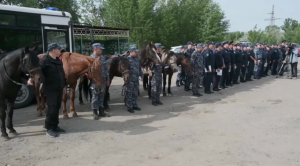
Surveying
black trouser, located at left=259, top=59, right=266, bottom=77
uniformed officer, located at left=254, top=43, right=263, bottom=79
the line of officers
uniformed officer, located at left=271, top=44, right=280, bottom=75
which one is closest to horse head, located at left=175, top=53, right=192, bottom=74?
the line of officers

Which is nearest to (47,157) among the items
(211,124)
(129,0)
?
(211,124)

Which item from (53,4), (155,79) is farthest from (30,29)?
(53,4)

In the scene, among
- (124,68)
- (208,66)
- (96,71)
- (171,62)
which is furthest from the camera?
(208,66)

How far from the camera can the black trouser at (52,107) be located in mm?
5711

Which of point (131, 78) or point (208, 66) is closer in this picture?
point (131, 78)

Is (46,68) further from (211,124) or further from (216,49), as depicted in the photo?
(216,49)

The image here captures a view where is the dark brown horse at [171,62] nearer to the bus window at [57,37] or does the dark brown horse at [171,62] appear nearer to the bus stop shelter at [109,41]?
the bus window at [57,37]

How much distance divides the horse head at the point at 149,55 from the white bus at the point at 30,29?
2.65 meters

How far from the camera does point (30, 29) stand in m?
8.64

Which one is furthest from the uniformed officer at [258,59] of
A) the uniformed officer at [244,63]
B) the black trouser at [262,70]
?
the uniformed officer at [244,63]

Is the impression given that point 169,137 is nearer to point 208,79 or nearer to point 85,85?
point 85,85

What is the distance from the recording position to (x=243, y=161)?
14.7ft

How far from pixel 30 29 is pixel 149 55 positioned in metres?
3.82

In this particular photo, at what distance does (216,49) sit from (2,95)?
27.6ft
